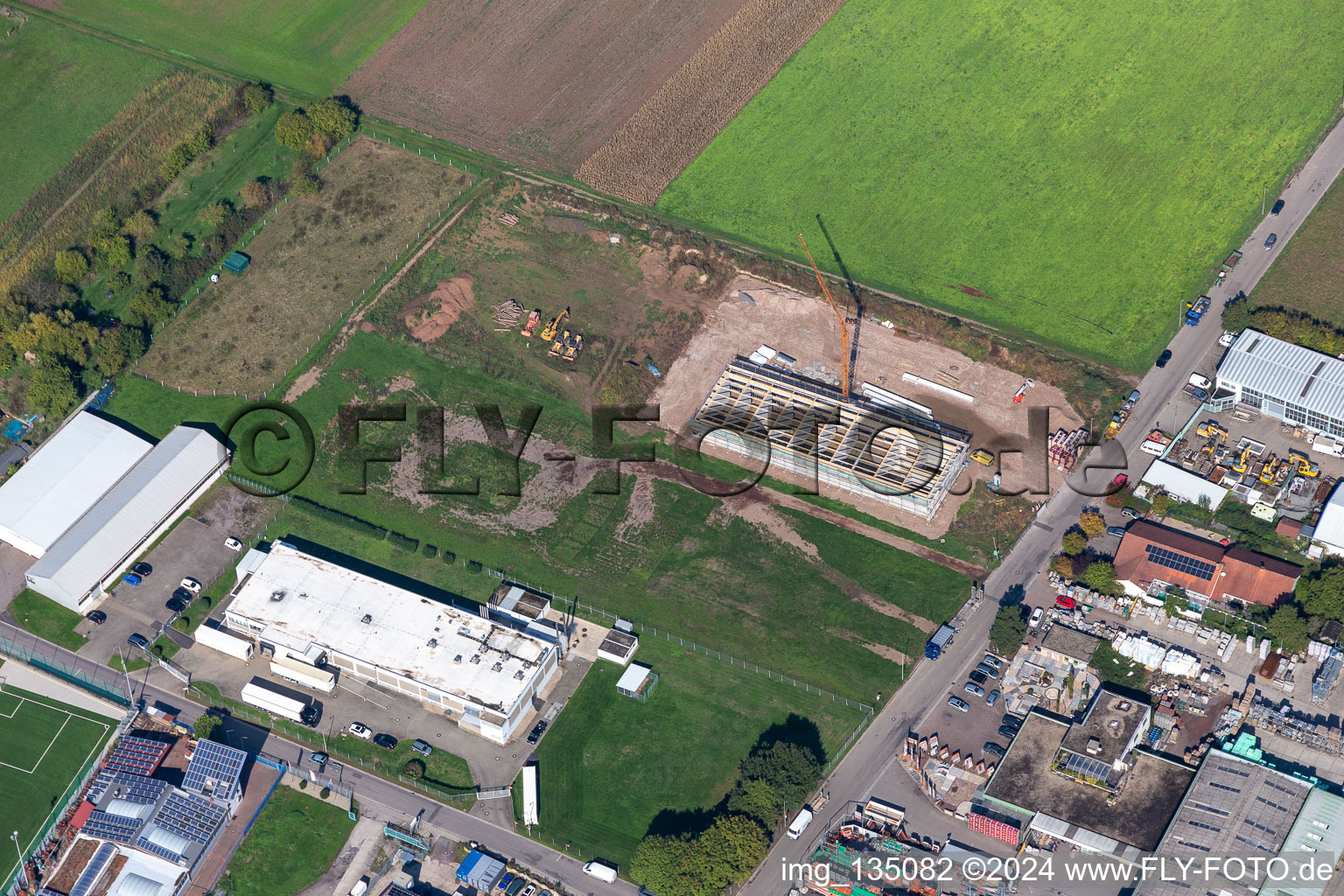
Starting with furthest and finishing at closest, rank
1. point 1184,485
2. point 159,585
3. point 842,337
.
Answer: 1. point 842,337
2. point 1184,485
3. point 159,585

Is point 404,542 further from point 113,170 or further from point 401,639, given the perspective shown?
point 113,170

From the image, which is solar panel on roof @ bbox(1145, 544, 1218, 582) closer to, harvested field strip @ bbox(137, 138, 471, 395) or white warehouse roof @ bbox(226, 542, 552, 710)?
white warehouse roof @ bbox(226, 542, 552, 710)

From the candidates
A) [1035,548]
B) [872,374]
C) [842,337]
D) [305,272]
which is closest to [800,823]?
[1035,548]

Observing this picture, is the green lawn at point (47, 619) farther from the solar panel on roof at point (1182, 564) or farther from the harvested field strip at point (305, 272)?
the solar panel on roof at point (1182, 564)

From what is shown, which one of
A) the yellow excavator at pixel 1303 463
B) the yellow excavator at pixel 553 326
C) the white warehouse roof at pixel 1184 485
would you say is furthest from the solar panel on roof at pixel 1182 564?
the yellow excavator at pixel 553 326

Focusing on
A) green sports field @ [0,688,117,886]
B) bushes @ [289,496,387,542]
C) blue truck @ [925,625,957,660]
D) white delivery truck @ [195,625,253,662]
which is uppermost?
blue truck @ [925,625,957,660]

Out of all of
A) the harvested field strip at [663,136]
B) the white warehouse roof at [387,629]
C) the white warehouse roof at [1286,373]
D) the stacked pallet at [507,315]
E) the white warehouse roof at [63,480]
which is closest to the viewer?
the white warehouse roof at [387,629]

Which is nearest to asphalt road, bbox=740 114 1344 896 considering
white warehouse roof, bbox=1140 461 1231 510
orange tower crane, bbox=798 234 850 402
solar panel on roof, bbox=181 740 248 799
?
white warehouse roof, bbox=1140 461 1231 510
